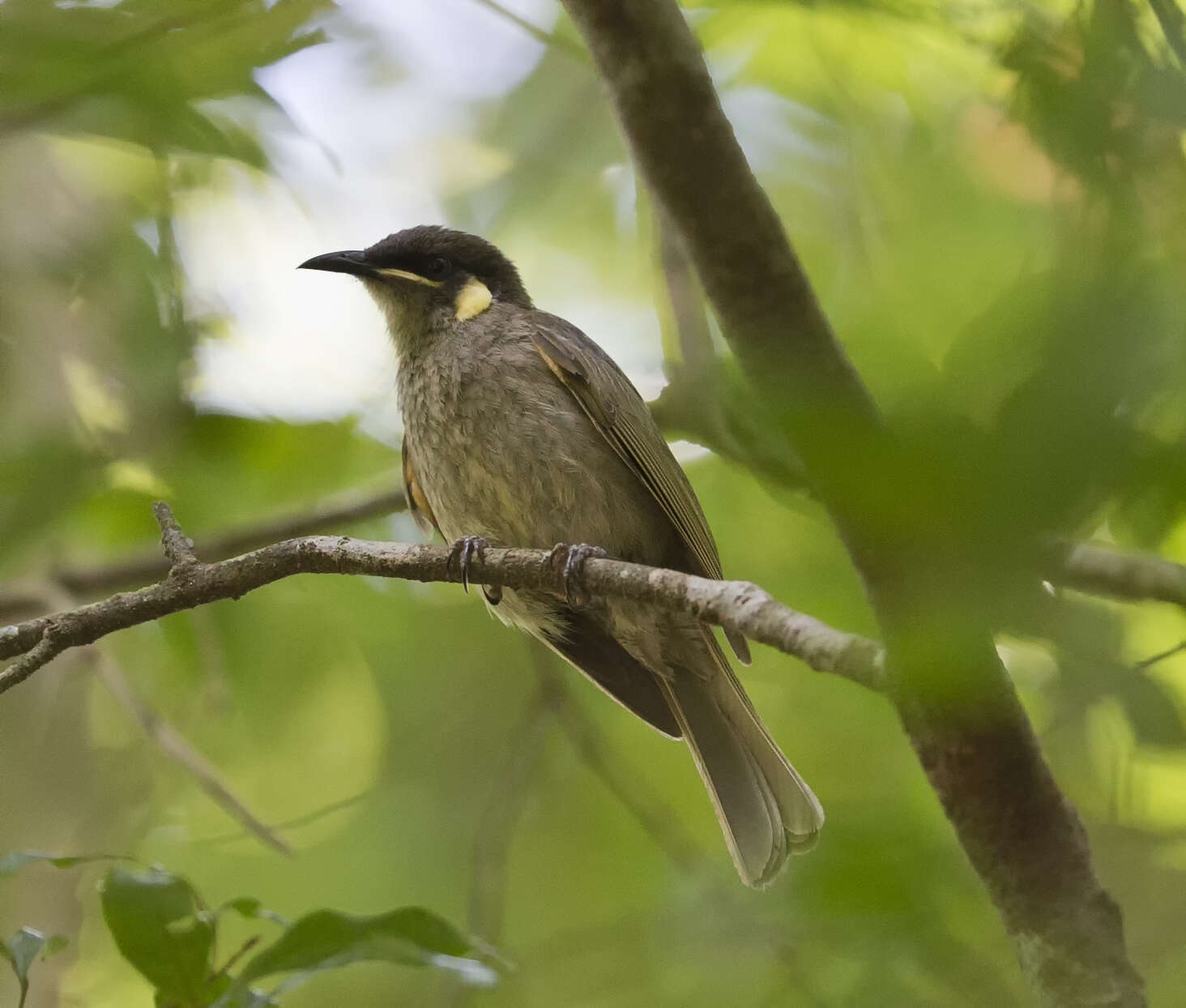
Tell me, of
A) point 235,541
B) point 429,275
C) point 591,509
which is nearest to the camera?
point 591,509

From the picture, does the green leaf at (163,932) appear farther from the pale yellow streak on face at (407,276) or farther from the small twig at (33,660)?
the pale yellow streak on face at (407,276)

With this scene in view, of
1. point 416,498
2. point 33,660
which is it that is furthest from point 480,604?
point 33,660

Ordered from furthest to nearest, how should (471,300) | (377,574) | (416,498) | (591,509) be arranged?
(471,300) < (416,498) < (591,509) < (377,574)

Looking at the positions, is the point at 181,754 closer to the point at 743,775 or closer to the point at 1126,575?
the point at 743,775

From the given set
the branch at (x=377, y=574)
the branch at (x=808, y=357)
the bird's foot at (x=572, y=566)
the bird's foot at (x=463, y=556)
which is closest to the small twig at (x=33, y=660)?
the branch at (x=377, y=574)

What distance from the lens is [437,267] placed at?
5.00 m

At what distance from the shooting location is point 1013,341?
1.06m

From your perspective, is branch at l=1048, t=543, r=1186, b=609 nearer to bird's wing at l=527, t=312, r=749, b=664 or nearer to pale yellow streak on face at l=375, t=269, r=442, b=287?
bird's wing at l=527, t=312, r=749, b=664

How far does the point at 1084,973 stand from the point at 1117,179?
1852mm

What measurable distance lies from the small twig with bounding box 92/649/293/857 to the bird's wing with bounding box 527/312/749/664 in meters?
1.59

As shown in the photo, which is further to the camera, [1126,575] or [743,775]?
[743,775]

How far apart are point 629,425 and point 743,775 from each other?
1.22 metres

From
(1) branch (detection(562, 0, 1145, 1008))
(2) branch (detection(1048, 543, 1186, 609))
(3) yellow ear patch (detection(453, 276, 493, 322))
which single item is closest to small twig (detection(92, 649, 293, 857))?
(3) yellow ear patch (detection(453, 276, 493, 322))

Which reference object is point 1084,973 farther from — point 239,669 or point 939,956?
point 239,669
